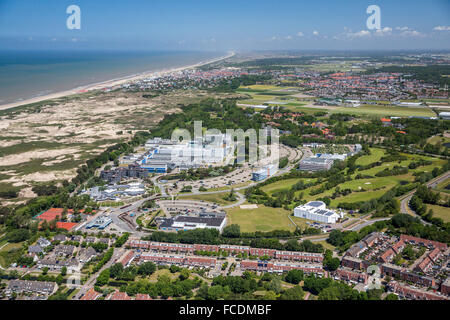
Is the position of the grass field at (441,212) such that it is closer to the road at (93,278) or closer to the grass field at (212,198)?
the grass field at (212,198)


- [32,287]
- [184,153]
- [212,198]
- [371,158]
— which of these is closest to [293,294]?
[32,287]

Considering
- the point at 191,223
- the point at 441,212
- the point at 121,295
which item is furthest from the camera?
the point at 441,212

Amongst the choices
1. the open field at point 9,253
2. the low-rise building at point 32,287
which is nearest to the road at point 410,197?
the low-rise building at point 32,287

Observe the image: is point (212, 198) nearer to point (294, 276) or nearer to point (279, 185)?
Answer: point (279, 185)

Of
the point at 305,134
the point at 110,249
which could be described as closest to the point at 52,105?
the point at 305,134

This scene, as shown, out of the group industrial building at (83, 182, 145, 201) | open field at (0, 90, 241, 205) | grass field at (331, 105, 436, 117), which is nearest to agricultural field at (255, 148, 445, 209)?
industrial building at (83, 182, 145, 201)

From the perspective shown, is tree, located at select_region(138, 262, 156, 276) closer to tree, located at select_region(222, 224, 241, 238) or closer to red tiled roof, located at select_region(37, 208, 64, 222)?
tree, located at select_region(222, 224, 241, 238)

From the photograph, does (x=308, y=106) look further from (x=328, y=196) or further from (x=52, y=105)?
(x=52, y=105)

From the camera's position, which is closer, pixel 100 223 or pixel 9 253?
pixel 9 253
